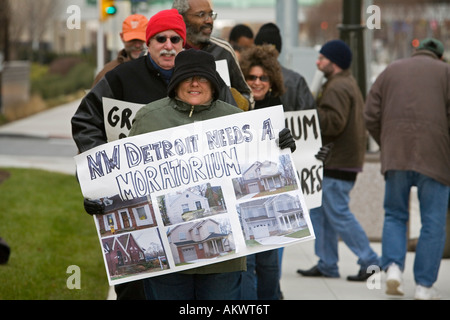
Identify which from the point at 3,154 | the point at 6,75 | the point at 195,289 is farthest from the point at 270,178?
the point at 6,75

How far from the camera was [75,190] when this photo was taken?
13.9 metres

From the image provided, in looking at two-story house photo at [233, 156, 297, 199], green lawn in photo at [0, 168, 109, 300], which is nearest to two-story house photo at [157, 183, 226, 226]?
two-story house photo at [233, 156, 297, 199]

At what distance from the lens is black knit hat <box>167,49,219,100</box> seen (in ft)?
16.0

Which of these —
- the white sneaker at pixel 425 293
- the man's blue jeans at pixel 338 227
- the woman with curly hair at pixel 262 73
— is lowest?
the white sneaker at pixel 425 293

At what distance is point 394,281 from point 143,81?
289 cm

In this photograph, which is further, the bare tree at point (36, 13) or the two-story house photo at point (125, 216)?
the bare tree at point (36, 13)

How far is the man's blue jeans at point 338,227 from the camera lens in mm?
8258

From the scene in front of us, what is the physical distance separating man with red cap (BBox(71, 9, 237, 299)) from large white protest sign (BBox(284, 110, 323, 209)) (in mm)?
1701

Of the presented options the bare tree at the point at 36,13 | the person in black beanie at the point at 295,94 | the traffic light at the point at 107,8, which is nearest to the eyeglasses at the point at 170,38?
the person in black beanie at the point at 295,94

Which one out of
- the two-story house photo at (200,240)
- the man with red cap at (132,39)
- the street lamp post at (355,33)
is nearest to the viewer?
the two-story house photo at (200,240)

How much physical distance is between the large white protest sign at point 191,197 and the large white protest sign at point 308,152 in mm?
2083

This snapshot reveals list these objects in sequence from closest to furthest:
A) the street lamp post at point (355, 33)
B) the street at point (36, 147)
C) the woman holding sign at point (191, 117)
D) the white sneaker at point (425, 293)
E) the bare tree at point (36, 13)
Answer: the woman holding sign at point (191, 117)
the white sneaker at point (425, 293)
the street lamp post at point (355, 33)
the street at point (36, 147)
the bare tree at point (36, 13)

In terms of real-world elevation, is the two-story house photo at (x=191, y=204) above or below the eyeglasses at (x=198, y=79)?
below

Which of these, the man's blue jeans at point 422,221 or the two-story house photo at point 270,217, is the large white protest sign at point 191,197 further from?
the man's blue jeans at point 422,221
